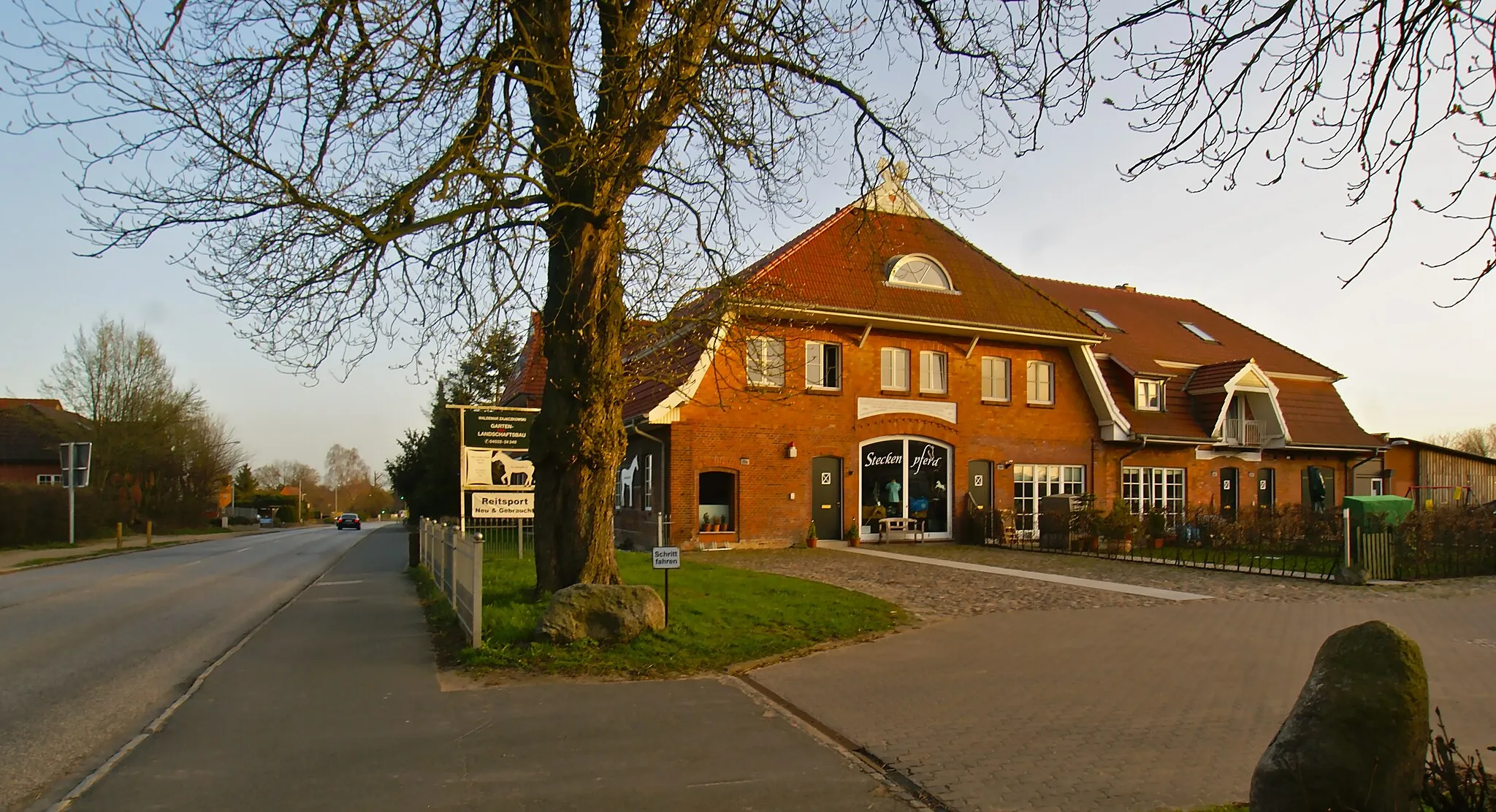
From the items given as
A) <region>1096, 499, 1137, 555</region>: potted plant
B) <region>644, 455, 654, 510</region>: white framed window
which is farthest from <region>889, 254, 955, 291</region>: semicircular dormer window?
<region>644, 455, 654, 510</region>: white framed window

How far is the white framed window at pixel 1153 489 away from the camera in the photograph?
2786 centimetres

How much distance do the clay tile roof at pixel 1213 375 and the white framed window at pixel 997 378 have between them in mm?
7345

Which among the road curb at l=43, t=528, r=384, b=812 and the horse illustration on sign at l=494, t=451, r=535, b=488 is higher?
the horse illustration on sign at l=494, t=451, r=535, b=488

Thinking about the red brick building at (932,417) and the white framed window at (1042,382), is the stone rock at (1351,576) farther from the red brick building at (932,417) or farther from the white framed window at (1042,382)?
the white framed window at (1042,382)

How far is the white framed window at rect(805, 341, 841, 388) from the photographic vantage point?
2309 centimetres

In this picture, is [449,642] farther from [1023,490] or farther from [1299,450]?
[1299,450]

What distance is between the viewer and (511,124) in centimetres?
988

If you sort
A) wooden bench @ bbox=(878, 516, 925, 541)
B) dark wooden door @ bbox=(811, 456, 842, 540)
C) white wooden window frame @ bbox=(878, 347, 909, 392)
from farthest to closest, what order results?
white wooden window frame @ bbox=(878, 347, 909, 392)
wooden bench @ bbox=(878, 516, 925, 541)
dark wooden door @ bbox=(811, 456, 842, 540)

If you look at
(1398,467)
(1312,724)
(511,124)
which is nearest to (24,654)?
(511,124)

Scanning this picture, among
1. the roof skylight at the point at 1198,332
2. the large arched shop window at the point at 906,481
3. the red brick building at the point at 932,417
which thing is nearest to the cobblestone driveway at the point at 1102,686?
the red brick building at the point at 932,417

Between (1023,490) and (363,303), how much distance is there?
20.3m

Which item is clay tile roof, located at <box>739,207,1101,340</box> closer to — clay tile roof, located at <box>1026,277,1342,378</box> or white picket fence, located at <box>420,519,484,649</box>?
clay tile roof, located at <box>1026,277,1342,378</box>

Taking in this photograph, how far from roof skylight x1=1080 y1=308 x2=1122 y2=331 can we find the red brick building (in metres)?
0.10

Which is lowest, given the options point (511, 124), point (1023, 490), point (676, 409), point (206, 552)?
Result: point (206, 552)
